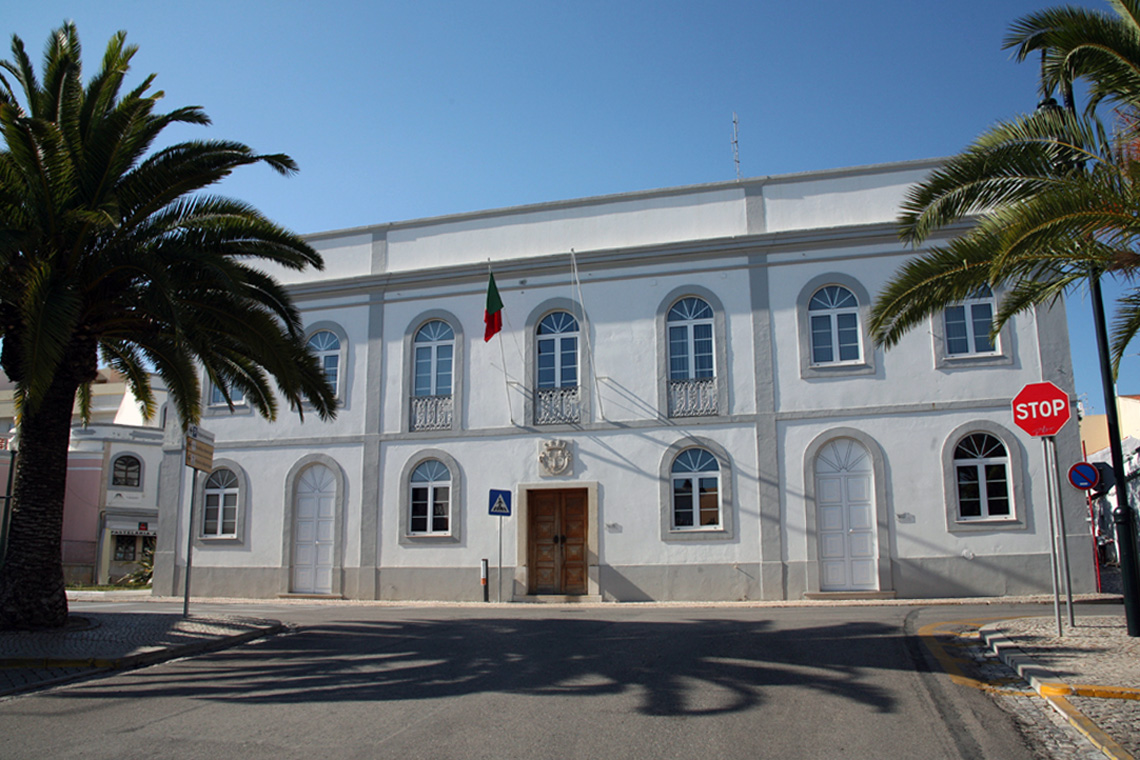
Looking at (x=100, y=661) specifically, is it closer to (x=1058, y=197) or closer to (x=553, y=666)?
(x=553, y=666)

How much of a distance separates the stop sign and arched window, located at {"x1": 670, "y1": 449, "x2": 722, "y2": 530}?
9785 millimetres

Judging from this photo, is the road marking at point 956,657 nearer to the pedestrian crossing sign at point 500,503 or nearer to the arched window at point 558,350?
the pedestrian crossing sign at point 500,503

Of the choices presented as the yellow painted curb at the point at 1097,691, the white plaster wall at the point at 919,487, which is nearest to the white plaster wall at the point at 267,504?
the white plaster wall at the point at 919,487

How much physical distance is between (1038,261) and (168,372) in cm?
1135

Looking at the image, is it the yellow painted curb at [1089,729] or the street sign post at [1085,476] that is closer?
the yellow painted curb at [1089,729]

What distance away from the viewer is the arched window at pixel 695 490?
66.3ft

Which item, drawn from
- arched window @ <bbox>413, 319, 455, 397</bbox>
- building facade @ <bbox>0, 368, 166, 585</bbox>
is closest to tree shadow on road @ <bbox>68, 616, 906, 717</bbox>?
arched window @ <bbox>413, 319, 455, 397</bbox>

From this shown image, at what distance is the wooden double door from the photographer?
21.0 metres

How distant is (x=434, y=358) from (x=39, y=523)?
11.6m

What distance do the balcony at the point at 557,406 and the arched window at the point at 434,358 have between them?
95.7 inches

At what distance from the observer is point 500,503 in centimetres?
1998

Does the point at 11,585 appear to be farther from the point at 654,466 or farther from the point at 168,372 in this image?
the point at 654,466

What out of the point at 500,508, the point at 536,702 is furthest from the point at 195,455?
the point at 536,702

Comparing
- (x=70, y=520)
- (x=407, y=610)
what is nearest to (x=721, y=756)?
(x=407, y=610)
